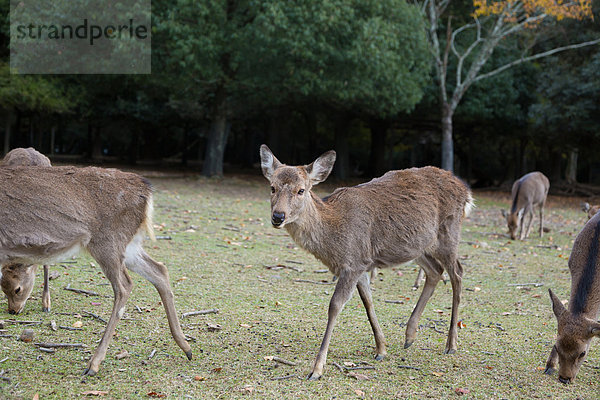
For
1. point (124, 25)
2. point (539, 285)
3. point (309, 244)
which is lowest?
point (539, 285)

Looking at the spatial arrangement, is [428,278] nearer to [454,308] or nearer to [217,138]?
[454,308]

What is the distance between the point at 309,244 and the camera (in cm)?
464

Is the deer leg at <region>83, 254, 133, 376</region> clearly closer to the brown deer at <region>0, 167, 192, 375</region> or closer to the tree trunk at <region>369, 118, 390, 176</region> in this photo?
the brown deer at <region>0, 167, 192, 375</region>

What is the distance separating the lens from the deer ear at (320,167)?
4773 mm

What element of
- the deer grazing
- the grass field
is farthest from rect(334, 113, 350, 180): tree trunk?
the deer grazing

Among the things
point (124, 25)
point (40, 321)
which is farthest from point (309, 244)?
point (124, 25)

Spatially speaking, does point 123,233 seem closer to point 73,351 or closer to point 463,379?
point 73,351

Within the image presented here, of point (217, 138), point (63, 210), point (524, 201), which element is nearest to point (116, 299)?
point (63, 210)

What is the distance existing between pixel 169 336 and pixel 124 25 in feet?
47.7

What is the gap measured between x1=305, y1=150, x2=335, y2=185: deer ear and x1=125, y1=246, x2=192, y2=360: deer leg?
1314 mm

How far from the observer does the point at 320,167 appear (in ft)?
15.8

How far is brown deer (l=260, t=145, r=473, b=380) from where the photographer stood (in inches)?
178

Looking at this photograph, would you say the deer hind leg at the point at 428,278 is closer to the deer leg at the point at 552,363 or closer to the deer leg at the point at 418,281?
the deer leg at the point at 552,363

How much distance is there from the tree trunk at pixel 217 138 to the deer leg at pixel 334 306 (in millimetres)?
16699
